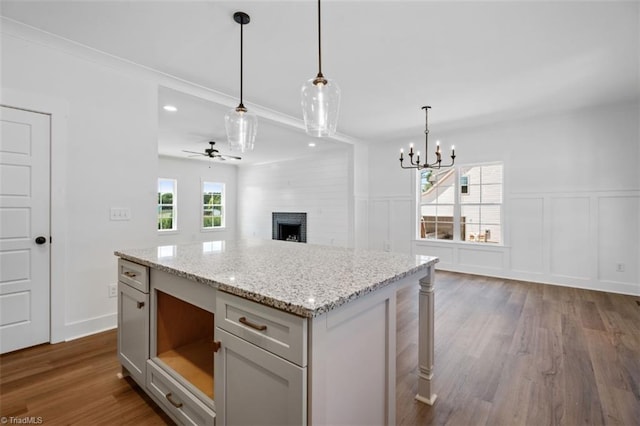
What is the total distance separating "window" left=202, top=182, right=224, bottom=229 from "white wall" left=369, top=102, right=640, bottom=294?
6222 mm

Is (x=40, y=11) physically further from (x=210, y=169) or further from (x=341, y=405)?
(x=210, y=169)

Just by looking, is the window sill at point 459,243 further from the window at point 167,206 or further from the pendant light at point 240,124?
the window at point 167,206

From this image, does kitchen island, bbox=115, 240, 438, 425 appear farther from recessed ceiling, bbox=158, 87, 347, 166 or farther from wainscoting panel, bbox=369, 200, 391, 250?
wainscoting panel, bbox=369, 200, 391, 250

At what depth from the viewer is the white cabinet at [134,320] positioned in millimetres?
1697

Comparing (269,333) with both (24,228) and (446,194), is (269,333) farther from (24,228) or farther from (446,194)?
(446,194)

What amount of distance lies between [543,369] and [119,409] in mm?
2809

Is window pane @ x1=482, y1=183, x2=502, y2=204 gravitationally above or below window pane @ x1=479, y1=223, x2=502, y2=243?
above

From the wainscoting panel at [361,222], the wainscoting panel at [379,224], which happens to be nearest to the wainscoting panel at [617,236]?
the wainscoting panel at [379,224]

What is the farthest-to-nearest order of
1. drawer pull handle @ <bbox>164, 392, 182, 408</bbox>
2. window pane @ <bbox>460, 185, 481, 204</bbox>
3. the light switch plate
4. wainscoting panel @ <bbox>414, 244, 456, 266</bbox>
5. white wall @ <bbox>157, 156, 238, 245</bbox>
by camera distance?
white wall @ <bbox>157, 156, 238, 245</bbox> < wainscoting panel @ <bbox>414, 244, 456, 266</bbox> < window pane @ <bbox>460, 185, 481, 204</bbox> < the light switch plate < drawer pull handle @ <bbox>164, 392, 182, 408</bbox>

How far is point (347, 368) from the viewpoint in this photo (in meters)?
1.10

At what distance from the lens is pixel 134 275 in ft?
5.88

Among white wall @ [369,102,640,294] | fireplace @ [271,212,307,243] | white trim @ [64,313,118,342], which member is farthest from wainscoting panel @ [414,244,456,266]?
white trim @ [64,313,118,342]

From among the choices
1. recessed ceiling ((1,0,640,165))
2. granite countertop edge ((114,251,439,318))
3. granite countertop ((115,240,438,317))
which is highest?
recessed ceiling ((1,0,640,165))

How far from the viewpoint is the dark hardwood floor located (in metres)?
1.67
